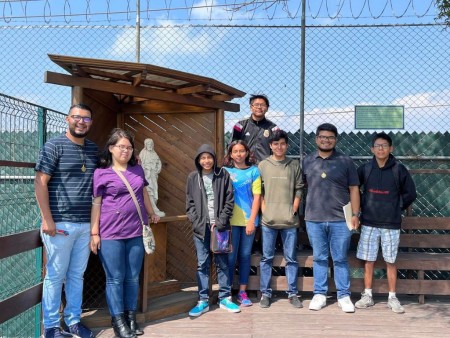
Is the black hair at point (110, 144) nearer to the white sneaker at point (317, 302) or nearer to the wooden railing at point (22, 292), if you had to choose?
the wooden railing at point (22, 292)

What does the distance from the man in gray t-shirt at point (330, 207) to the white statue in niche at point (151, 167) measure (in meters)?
1.82

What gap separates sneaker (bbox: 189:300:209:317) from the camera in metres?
4.61

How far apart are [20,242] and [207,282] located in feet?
6.03

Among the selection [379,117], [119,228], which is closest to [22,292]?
[119,228]

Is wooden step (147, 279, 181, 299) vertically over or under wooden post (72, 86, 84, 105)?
under

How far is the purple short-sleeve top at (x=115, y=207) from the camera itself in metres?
3.91

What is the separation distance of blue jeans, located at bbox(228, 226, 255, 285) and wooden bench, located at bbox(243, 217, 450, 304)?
9.3 inches

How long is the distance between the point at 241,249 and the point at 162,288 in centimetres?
108

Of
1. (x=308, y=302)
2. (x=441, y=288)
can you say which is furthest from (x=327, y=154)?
(x=441, y=288)

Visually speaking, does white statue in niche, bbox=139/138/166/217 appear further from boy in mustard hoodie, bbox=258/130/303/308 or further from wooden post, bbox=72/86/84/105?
boy in mustard hoodie, bbox=258/130/303/308

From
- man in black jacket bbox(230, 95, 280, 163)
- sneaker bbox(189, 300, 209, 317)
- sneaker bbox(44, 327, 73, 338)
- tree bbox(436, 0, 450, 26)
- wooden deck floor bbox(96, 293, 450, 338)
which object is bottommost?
wooden deck floor bbox(96, 293, 450, 338)

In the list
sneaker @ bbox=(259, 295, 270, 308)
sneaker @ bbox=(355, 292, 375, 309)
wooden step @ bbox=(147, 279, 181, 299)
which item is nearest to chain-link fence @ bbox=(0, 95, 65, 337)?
wooden step @ bbox=(147, 279, 181, 299)

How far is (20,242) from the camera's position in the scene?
149 inches

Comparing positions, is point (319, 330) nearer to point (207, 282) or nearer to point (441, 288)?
point (207, 282)
